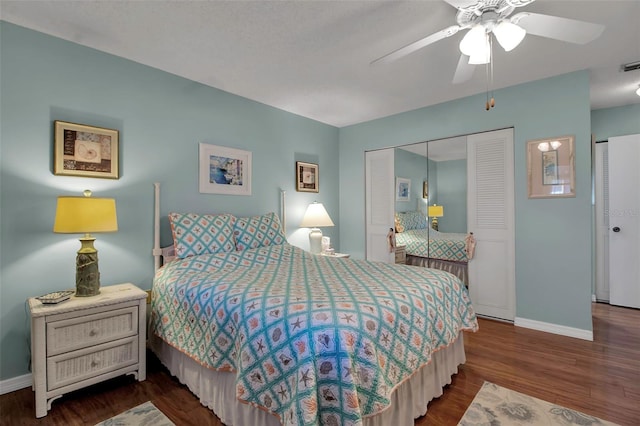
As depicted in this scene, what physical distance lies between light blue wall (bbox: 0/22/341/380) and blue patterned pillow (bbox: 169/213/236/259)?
0.33 metres

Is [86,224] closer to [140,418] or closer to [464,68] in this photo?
[140,418]

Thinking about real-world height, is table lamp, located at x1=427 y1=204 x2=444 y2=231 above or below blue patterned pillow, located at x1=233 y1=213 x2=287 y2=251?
above

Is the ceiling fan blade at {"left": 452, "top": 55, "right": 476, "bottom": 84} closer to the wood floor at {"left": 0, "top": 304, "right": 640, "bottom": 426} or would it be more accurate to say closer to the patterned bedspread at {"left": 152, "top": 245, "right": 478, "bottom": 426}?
the patterned bedspread at {"left": 152, "top": 245, "right": 478, "bottom": 426}

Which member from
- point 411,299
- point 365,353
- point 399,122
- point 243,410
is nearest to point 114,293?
point 243,410

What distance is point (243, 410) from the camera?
159 cm

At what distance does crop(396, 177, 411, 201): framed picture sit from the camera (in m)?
4.12

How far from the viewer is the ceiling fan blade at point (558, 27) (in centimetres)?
158

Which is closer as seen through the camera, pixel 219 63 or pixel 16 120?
pixel 16 120

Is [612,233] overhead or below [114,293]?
overhead

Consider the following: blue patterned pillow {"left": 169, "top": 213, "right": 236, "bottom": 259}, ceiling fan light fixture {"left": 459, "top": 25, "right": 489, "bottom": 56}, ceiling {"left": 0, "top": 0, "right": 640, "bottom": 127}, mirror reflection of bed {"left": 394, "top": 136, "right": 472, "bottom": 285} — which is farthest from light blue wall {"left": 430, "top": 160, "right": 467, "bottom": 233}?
blue patterned pillow {"left": 169, "top": 213, "right": 236, "bottom": 259}

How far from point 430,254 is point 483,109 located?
72.0 inches

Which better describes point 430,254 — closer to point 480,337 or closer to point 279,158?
point 480,337

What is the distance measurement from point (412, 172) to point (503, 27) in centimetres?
242

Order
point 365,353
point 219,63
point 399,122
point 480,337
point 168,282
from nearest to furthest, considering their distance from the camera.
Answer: point 365,353
point 168,282
point 219,63
point 480,337
point 399,122
